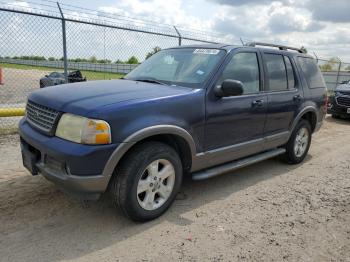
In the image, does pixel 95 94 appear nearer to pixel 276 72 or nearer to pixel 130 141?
pixel 130 141

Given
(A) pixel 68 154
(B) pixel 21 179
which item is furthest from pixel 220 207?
(B) pixel 21 179

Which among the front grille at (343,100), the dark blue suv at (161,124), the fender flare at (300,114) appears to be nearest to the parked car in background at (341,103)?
the front grille at (343,100)

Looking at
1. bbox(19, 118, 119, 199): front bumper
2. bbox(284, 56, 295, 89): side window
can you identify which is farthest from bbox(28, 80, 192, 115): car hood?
bbox(284, 56, 295, 89): side window

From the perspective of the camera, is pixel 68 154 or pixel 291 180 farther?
pixel 291 180

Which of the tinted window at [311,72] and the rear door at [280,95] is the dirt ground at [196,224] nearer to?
the rear door at [280,95]

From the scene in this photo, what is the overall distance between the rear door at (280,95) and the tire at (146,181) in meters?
1.91

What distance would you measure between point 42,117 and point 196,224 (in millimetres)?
1972

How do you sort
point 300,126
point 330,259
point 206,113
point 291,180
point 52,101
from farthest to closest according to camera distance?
1. point 300,126
2. point 291,180
3. point 206,113
4. point 52,101
5. point 330,259

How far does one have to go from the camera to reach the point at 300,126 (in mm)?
5852

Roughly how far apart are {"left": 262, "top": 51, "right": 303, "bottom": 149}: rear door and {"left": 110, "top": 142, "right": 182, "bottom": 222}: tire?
1907 millimetres

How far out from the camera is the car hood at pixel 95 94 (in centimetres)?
329

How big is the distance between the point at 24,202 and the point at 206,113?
7.60 feet

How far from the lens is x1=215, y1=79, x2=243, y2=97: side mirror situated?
12.9 feet

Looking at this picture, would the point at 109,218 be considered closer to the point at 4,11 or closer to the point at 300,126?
the point at 300,126
